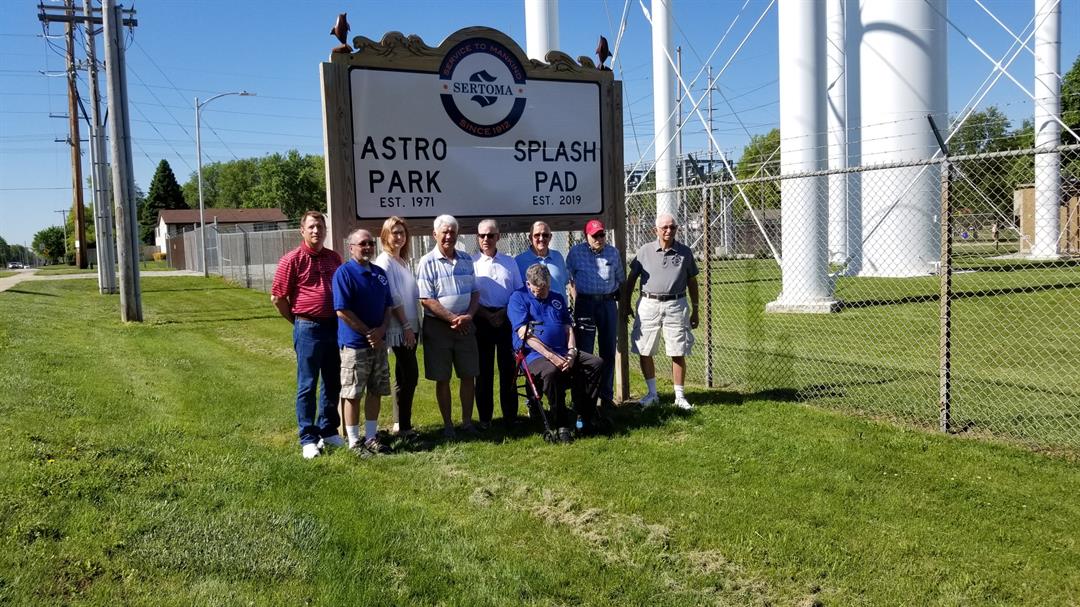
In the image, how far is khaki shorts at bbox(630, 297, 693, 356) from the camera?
6.96m

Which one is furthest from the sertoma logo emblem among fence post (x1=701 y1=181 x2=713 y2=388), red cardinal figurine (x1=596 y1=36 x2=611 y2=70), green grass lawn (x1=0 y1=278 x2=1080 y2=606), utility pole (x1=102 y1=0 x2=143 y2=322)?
utility pole (x1=102 y1=0 x2=143 y2=322)

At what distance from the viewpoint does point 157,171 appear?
324 ft

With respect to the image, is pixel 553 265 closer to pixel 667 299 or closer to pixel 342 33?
pixel 667 299

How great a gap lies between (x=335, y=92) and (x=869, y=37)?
68.0 ft

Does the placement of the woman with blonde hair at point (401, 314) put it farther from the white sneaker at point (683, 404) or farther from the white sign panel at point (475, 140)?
the white sneaker at point (683, 404)

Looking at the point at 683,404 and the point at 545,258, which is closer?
the point at 545,258

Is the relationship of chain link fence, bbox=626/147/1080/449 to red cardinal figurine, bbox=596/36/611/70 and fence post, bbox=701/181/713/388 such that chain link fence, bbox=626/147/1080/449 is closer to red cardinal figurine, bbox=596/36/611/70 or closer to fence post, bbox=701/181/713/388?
fence post, bbox=701/181/713/388

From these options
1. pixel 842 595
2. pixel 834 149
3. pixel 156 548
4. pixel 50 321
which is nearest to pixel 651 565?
pixel 842 595

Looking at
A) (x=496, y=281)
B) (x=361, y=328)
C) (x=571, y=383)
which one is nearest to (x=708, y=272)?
(x=571, y=383)

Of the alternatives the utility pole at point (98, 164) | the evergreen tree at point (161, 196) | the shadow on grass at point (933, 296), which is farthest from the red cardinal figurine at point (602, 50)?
the evergreen tree at point (161, 196)

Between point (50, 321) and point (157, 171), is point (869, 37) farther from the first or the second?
point (157, 171)

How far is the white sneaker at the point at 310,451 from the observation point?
18.7ft

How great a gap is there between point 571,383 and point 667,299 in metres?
1.26

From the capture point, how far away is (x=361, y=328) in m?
5.61
